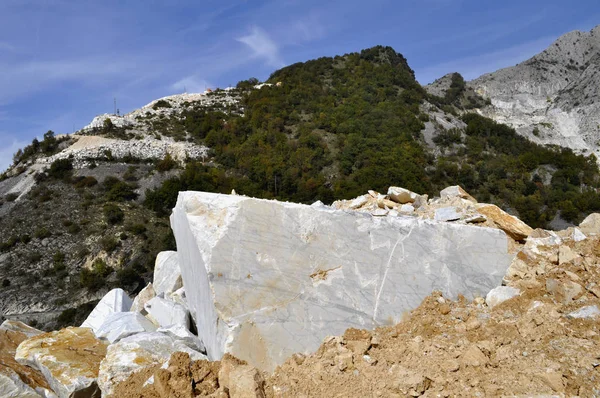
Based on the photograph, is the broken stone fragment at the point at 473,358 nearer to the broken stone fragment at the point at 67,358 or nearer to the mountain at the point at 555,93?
the broken stone fragment at the point at 67,358

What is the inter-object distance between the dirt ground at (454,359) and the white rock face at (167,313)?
1638mm

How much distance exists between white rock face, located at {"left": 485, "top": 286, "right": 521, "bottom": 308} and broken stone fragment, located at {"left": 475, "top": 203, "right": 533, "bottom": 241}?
163cm

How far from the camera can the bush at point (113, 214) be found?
87.4 ft

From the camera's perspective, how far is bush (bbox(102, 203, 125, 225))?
26625 mm

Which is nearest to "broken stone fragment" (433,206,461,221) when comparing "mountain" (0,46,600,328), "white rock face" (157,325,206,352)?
"white rock face" (157,325,206,352)

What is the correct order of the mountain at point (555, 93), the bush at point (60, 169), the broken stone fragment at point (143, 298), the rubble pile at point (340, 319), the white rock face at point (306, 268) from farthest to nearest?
1. the mountain at point (555, 93)
2. the bush at point (60, 169)
3. the broken stone fragment at point (143, 298)
4. the white rock face at point (306, 268)
5. the rubble pile at point (340, 319)

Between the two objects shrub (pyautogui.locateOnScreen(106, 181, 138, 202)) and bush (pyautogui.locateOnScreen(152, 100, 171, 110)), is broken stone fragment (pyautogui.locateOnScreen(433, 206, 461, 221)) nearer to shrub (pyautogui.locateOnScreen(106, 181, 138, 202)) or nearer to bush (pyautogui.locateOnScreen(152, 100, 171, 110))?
shrub (pyautogui.locateOnScreen(106, 181, 138, 202))

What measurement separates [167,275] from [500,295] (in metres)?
5.49

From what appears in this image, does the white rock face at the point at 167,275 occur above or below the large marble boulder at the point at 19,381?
above

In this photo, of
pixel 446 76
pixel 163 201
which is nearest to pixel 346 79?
pixel 446 76

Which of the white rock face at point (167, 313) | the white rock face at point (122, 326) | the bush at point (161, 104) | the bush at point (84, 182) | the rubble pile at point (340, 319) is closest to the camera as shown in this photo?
the rubble pile at point (340, 319)

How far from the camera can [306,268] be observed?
4.45m

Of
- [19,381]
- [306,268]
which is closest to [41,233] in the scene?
[19,381]

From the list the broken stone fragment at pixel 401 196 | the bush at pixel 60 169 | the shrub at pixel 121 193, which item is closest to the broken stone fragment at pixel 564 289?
the broken stone fragment at pixel 401 196
